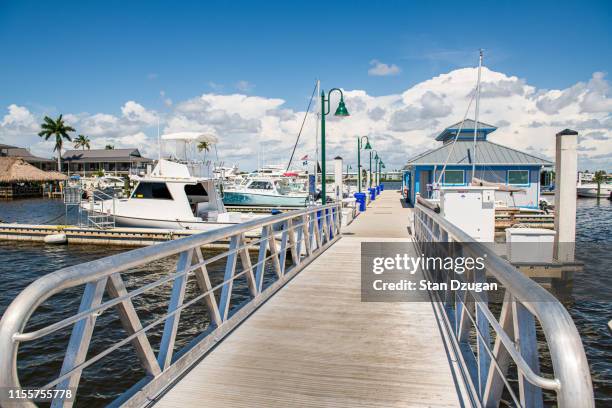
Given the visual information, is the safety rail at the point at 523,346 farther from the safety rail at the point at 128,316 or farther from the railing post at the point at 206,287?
the railing post at the point at 206,287

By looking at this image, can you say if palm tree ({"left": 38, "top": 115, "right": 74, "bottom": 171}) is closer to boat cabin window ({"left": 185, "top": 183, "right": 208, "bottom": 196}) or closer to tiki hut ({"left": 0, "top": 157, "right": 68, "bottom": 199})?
tiki hut ({"left": 0, "top": 157, "right": 68, "bottom": 199})

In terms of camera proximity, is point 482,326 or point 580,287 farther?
point 580,287

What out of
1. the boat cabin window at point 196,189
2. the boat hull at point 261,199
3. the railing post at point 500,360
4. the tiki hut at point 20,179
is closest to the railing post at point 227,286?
the railing post at point 500,360

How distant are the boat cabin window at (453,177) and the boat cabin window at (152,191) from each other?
16.1 meters

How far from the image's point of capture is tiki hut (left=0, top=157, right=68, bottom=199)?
54.9 meters

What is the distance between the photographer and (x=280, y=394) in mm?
3311

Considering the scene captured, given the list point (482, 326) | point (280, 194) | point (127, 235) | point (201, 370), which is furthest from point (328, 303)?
point (280, 194)

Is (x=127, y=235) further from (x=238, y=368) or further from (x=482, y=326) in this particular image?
(x=482, y=326)

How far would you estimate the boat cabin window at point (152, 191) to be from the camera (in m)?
19.7

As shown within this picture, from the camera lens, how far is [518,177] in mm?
26250

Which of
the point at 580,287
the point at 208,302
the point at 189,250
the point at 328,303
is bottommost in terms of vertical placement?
the point at 580,287

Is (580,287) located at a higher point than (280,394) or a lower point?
lower

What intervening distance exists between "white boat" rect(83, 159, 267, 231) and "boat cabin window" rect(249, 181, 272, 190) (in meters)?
12.7

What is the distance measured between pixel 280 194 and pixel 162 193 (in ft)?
46.3
